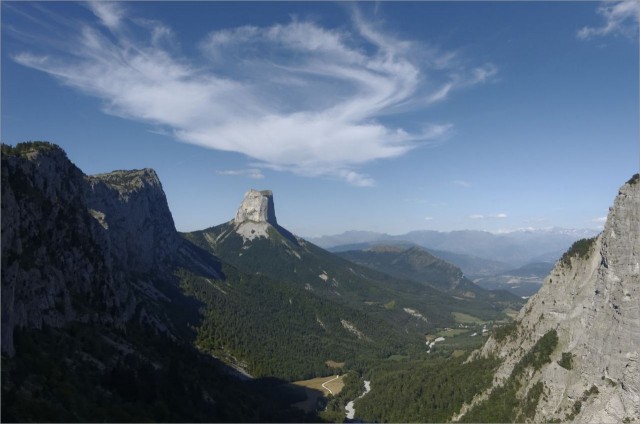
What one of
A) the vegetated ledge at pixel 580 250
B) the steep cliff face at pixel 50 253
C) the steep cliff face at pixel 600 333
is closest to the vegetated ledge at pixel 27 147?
the steep cliff face at pixel 50 253

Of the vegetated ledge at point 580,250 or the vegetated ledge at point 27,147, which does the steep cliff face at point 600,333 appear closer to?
the vegetated ledge at point 580,250

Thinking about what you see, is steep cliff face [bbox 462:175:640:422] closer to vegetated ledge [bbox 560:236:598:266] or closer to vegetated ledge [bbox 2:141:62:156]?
vegetated ledge [bbox 560:236:598:266]

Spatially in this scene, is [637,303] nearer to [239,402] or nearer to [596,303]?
[596,303]

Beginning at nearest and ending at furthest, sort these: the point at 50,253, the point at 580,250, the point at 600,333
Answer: the point at 50,253 < the point at 600,333 < the point at 580,250

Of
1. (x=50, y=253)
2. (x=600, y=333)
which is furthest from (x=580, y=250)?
(x=50, y=253)

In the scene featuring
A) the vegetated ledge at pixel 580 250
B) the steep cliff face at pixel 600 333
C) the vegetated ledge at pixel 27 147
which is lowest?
the steep cliff face at pixel 600 333

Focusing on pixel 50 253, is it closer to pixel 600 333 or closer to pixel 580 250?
pixel 600 333

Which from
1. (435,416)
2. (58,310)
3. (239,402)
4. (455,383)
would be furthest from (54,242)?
(455,383)

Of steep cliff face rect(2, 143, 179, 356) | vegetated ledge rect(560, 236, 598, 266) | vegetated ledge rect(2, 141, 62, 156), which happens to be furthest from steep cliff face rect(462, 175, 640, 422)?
vegetated ledge rect(2, 141, 62, 156)
